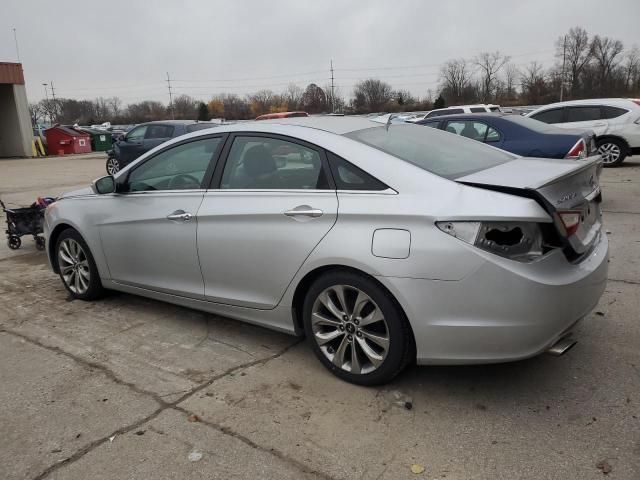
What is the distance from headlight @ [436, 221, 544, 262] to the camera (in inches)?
105

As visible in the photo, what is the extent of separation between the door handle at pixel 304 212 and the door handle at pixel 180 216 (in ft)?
3.00

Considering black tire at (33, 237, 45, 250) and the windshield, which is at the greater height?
the windshield

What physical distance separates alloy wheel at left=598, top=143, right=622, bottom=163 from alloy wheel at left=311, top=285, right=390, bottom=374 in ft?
39.6

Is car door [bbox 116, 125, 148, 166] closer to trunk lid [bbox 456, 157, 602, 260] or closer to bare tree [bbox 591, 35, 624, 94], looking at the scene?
trunk lid [bbox 456, 157, 602, 260]

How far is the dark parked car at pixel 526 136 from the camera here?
7543 mm

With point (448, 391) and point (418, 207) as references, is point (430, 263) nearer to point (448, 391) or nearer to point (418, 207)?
point (418, 207)

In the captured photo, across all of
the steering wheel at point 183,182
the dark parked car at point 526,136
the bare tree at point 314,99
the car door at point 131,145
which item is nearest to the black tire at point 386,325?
the steering wheel at point 183,182

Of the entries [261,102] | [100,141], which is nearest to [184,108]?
[261,102]

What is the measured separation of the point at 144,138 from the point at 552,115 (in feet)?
37.1

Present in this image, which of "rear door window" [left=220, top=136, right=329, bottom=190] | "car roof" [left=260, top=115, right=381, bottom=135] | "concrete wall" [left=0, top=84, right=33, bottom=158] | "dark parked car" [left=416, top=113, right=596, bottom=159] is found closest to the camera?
"rear door window" [left=220, top=136, right=329, bottom=190]

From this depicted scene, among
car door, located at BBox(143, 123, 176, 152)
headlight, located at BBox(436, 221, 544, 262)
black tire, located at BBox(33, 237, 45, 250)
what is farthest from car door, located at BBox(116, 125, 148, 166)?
headlight, located at BBox(436, 221, 544, 262)

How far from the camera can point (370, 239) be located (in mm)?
2924

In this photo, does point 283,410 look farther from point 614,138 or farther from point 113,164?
point 113,164

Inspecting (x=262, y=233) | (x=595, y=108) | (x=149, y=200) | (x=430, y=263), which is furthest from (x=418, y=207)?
(x=595, y=108)
